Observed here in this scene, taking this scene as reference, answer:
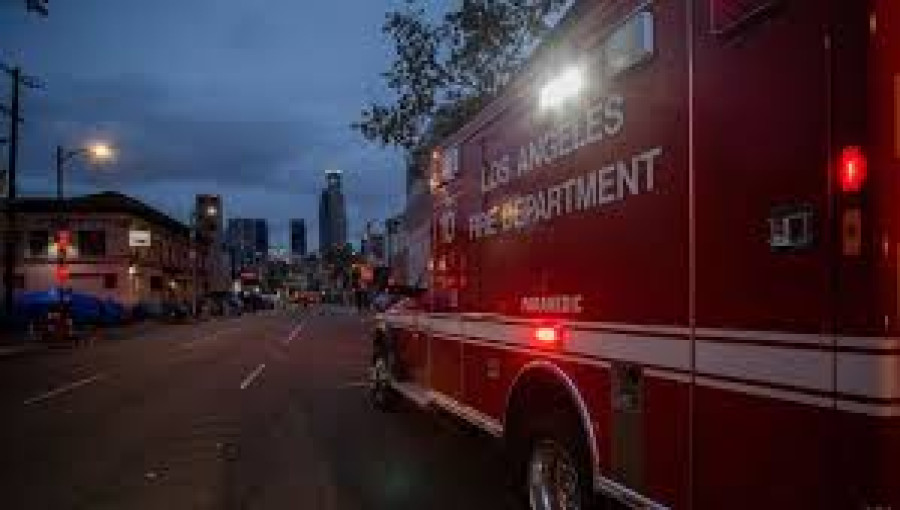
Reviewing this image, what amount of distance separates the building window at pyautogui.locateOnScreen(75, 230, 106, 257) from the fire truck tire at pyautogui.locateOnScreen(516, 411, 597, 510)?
7654cm

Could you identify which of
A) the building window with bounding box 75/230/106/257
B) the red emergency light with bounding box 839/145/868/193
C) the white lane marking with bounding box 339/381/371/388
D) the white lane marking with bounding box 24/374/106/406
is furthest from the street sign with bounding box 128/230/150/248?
the red emergency light with bounding box 839/145/868/193

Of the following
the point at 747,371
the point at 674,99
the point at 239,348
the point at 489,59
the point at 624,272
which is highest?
the point at 489,59

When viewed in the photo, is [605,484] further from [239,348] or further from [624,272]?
[239,348]

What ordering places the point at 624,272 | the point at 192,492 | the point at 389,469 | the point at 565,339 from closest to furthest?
the point at 624,272, the point at 565,339, the point at 192,492, the point at 389,469

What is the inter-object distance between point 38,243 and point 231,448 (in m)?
70.7

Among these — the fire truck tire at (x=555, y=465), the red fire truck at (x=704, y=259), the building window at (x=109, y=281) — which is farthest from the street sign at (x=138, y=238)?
the fire truck tire at (x=555, y=465)

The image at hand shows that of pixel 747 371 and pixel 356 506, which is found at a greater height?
pixel 747 371

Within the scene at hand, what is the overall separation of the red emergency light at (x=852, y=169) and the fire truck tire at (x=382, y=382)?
1027 cm

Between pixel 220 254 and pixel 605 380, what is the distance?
15101cm

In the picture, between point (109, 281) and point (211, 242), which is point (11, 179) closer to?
point (109, 281)

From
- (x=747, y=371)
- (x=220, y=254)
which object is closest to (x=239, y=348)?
(x=747, y=371)

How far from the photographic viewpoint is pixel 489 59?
30344 mm

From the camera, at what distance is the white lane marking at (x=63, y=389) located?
57.7ft

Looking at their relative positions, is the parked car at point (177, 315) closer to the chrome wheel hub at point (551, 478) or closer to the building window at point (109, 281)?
the building window at point (109, 281)
